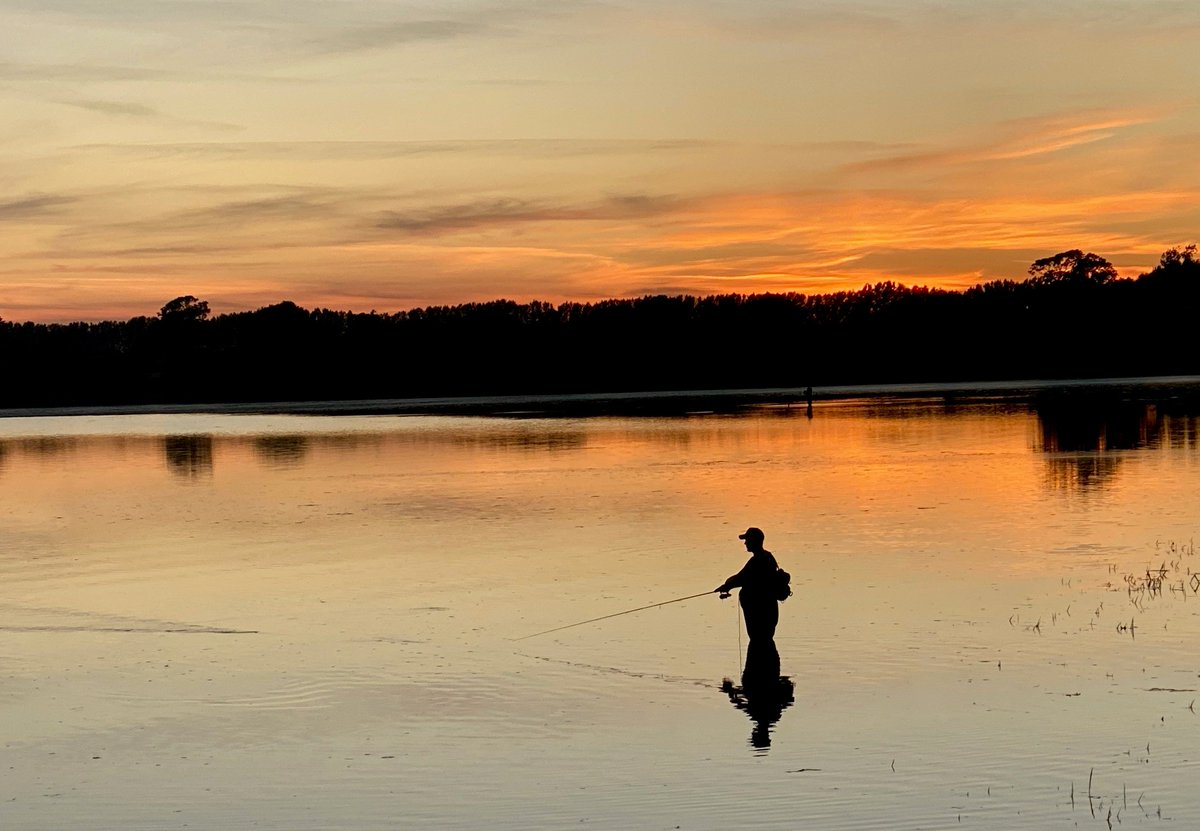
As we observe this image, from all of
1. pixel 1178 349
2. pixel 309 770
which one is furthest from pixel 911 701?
pixel 1178 349

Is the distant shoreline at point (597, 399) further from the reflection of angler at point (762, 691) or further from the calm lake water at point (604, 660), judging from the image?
the reflection of angler at point (762, 691)

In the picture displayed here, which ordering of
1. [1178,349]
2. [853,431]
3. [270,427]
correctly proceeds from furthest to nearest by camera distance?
[1178,349], [270,427], [853,431]

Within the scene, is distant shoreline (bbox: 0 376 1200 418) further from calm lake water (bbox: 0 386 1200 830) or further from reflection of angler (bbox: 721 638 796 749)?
reflection of angler (bbox: 721 638 796 749)

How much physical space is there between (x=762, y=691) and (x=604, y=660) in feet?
8.50

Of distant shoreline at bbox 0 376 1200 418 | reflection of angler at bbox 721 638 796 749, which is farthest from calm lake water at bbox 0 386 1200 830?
distant shoreline at bbox 0 376 1200 418

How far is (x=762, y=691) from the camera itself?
16.2 meters

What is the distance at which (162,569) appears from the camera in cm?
2789

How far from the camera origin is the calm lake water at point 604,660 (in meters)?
12.8

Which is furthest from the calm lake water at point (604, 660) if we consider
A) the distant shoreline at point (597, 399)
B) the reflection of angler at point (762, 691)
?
the distant shoreline at point (597, 399)

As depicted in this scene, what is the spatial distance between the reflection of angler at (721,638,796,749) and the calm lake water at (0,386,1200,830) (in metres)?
0.08

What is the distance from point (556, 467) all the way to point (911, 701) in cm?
A: 3607

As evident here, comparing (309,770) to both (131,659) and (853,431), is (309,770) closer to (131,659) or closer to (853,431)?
(131,659)

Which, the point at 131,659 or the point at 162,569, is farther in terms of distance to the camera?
the point at 162,569

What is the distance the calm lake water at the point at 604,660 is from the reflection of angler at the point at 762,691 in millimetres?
79
